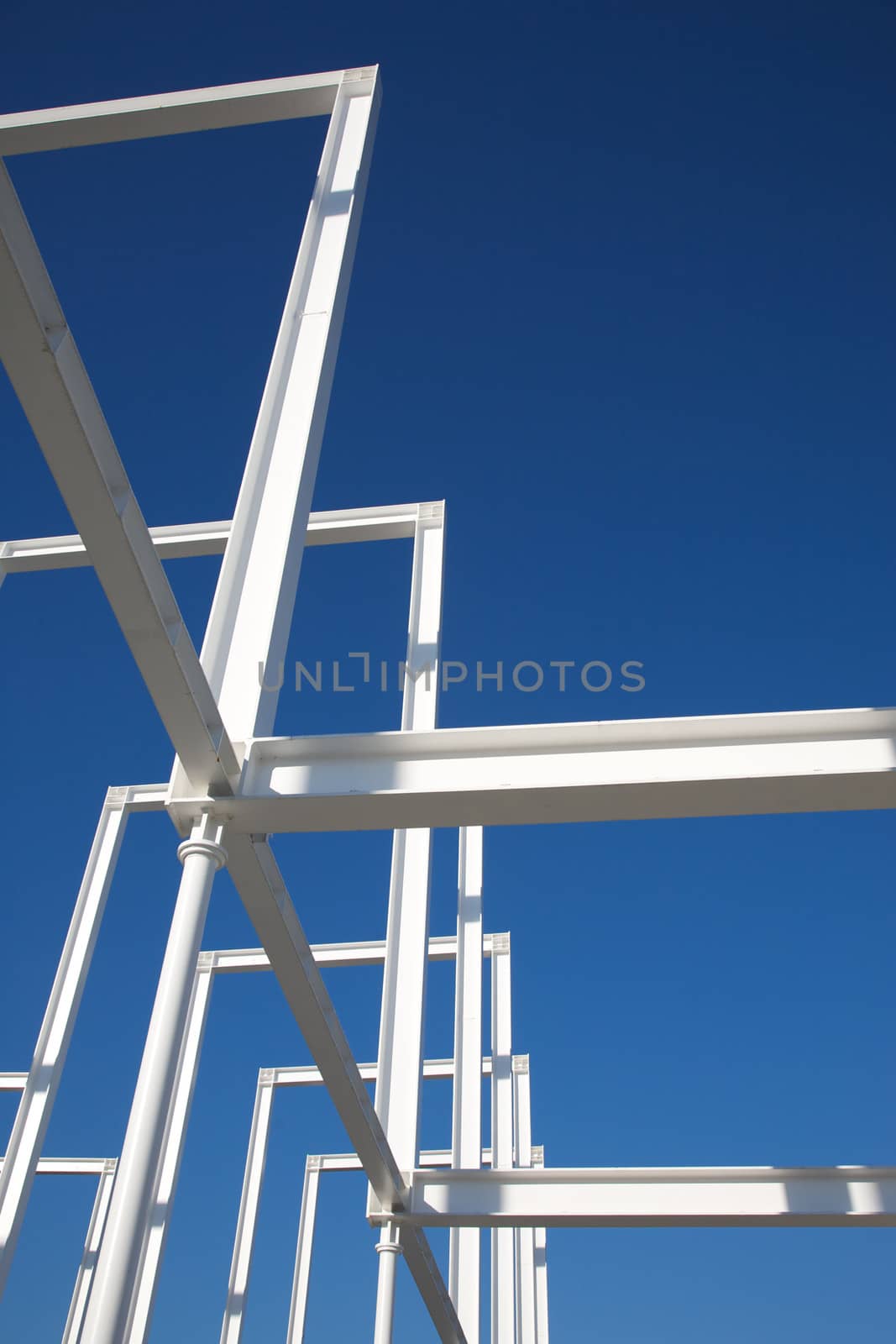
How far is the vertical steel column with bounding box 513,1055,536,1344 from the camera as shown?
18844 millimetres

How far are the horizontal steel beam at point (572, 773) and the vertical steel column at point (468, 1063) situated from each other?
25.3 ft

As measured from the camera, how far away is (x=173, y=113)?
830 centimetres

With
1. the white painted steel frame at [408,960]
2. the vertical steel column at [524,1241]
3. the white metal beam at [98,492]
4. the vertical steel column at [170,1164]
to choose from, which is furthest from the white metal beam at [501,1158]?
the white metal beam at [98,492]

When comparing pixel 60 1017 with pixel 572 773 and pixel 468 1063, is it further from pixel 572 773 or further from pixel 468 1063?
pixel 572 773

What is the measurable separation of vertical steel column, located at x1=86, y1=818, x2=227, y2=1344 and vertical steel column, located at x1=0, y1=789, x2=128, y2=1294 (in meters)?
7.78

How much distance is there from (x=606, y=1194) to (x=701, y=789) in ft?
18.7

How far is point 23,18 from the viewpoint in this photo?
568 inches

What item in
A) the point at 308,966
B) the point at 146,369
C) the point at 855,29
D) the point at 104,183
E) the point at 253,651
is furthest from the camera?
the point at 855,29

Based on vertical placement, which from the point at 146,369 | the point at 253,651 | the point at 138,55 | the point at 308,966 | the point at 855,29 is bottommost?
the point at 308,966

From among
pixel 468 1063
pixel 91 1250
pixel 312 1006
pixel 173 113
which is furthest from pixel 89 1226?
pixel 173 113

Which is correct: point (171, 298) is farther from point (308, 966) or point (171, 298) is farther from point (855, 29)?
point (855, 29)

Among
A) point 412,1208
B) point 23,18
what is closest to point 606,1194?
point 412,1208

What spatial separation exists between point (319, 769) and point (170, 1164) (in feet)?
34.6

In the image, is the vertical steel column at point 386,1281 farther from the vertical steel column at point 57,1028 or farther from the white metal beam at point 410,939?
the vertical steel column at point 57,1028
